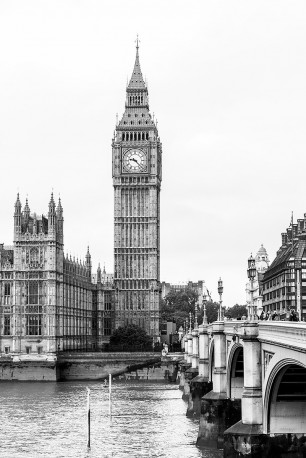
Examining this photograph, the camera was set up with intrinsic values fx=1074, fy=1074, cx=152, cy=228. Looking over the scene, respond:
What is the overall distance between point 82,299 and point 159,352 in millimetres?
18287

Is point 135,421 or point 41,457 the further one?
point 135,421

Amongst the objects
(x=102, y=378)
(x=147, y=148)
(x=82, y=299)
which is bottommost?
(x=102, y=378)

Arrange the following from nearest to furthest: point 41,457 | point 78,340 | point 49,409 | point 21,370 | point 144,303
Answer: point 41,457
point 49,409
point 21,370
point 78,340
point 144,303

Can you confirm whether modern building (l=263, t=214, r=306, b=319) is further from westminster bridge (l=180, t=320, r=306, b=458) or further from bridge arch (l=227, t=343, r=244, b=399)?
westminster bridge (l=180, t=320, r=306, b=458)

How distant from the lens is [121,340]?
15350 centimetres

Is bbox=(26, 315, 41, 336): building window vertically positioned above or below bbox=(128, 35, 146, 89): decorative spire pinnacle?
below

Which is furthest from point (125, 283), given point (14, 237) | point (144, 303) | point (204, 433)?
point (204, 433)

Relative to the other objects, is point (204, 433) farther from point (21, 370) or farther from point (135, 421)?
point (21, 370)

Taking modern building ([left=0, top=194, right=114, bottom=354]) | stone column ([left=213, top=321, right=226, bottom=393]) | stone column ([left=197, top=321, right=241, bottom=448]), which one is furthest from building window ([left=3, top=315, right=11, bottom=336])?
stone column ([left=197, top=321, right=241, bottom=448])

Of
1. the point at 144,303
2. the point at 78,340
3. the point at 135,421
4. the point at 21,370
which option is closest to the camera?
the point at 135,421

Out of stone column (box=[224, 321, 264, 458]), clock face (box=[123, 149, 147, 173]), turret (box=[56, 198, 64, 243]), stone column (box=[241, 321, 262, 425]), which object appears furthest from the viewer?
clock face (box=[123, 149, 147, 173])

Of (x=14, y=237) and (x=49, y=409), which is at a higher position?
(x=14, y=237)

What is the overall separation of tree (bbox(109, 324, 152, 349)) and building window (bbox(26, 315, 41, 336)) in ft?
59.0

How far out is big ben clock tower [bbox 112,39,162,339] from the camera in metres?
164
